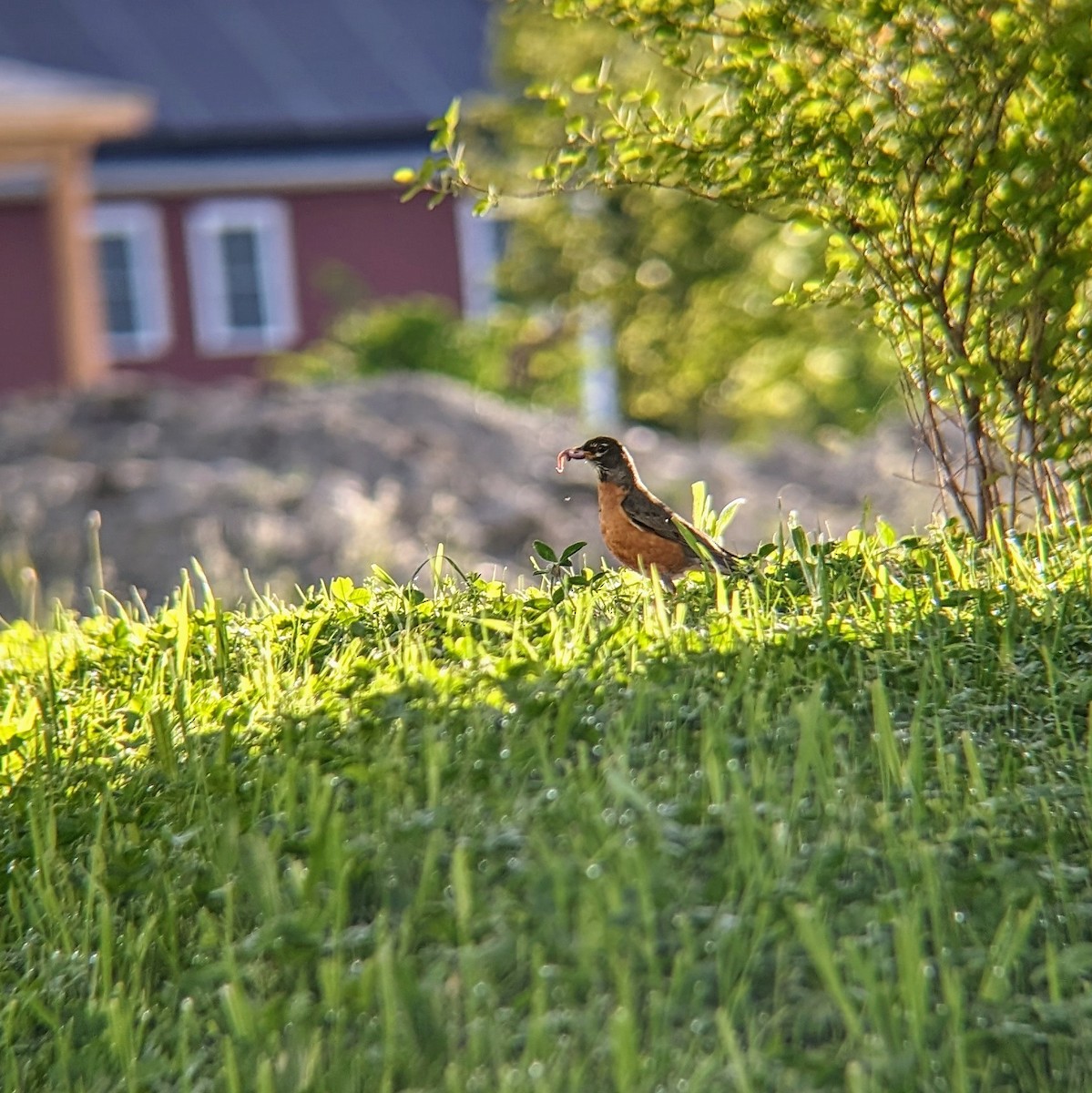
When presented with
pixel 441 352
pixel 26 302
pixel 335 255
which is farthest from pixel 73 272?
pixel 335 255

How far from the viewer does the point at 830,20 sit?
17.8 feet

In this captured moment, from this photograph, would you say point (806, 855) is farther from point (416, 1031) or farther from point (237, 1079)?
point (237, 1079)

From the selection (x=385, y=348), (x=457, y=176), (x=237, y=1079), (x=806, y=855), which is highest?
(x=385, y=348)

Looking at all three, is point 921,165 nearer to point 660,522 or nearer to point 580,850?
point 660,522

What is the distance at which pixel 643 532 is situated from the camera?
5.54m

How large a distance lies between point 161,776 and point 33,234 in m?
21.3

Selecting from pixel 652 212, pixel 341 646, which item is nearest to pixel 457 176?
pixel 341 646

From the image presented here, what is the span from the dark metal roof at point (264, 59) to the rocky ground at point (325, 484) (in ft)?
33.5

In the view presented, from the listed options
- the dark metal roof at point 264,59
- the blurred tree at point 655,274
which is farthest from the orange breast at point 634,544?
the dark metal roof at point 264,59

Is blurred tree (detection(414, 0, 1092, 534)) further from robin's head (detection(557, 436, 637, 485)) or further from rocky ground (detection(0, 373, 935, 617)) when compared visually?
rocky ground (detection(0, 373, 935, 617))

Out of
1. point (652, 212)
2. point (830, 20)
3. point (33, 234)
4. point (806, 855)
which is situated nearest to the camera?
point (806, 855)

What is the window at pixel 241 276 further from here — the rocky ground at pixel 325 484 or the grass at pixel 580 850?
the grass at pixel 580 850

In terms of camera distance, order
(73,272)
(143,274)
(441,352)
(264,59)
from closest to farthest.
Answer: (73,272) < (441,352) < (143,274) < (264,59)

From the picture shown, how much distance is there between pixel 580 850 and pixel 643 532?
1.95 meters
